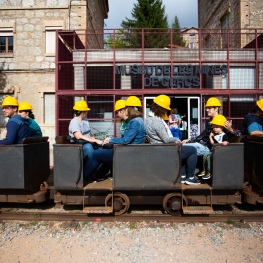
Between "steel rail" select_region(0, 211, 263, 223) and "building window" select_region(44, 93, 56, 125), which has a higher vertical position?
"building window" select_region(44, 93, 56, 125)

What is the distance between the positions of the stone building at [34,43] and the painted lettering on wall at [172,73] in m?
5.72

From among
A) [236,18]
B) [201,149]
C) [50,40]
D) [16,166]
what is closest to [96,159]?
[16,166]

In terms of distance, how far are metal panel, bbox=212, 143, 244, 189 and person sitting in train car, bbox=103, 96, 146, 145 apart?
1.19m

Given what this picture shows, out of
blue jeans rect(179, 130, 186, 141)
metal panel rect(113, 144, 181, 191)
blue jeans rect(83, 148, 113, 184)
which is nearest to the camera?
metal panel rect(113, 144, 181, 191)

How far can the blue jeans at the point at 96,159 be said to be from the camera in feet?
15.3

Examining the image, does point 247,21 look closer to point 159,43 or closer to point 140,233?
point 140,233

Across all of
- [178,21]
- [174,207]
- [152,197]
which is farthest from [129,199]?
[178,21]

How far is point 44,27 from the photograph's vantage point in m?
15.5

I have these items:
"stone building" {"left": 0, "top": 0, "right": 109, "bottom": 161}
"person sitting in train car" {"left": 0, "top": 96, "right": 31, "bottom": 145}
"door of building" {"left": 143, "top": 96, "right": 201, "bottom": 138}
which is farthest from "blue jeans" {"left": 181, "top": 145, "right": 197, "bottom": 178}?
"stone building" {"left": 0, "top": 0, "right": 109, "bottom": 161}

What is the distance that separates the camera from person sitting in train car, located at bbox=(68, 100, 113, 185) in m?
4.68

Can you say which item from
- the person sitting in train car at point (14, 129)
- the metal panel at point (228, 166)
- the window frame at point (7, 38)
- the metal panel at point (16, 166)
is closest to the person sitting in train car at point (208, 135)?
the metal panel at point (228, 166)

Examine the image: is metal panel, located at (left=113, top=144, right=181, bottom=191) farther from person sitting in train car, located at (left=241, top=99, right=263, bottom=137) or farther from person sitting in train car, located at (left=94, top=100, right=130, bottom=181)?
person sitting in train car, located at (left=241, top=99, right=263, bottom=137)

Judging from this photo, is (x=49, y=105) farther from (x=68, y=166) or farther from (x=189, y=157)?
(x=189, y=157)

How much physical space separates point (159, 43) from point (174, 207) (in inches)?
1322
